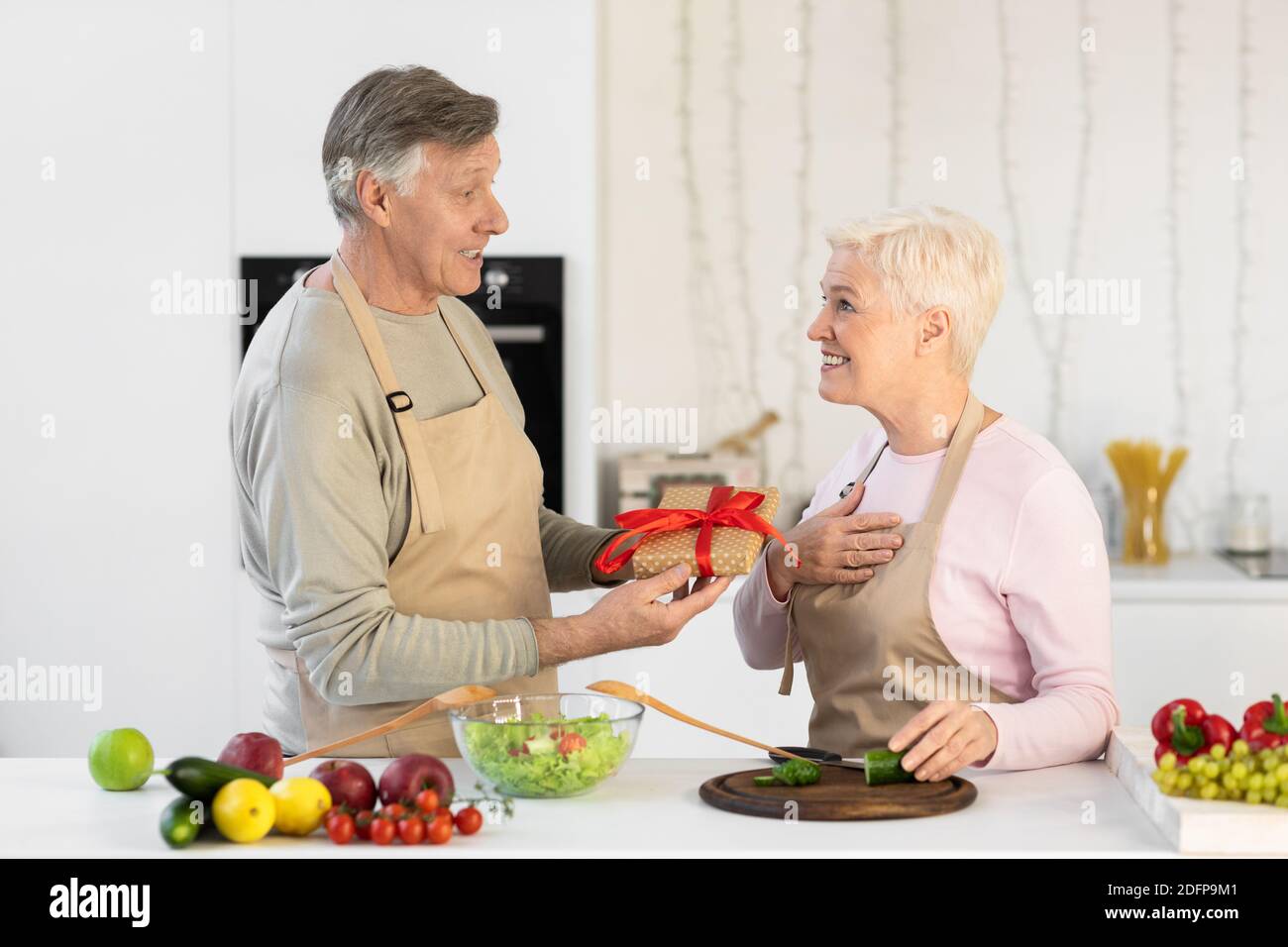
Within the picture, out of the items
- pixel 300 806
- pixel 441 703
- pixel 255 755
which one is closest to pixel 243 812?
pixel 300 806

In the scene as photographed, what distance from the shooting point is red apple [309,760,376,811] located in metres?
1.56

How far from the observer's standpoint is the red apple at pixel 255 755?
164cm

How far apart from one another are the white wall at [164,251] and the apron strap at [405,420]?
1892 mm

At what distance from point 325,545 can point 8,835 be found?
50 centimetres

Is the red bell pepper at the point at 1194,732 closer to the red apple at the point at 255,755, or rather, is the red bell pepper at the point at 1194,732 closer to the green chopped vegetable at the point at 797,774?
the green chopped vegetable at the point at 797,774

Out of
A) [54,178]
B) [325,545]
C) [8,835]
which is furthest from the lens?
[54,178]

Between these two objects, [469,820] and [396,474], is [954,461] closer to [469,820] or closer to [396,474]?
[396,474]

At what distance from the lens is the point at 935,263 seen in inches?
83.7

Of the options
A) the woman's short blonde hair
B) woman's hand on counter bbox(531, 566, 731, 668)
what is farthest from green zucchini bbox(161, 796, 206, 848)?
the woman's short blonde hair

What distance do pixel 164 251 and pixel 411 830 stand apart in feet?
9.28

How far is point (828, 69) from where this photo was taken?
13.5 feet

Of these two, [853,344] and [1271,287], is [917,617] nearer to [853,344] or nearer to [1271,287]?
[853,344]

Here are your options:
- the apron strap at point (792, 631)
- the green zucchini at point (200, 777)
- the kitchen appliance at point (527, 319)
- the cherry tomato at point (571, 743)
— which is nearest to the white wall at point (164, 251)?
the kitchen appliance at point (527, 319)
